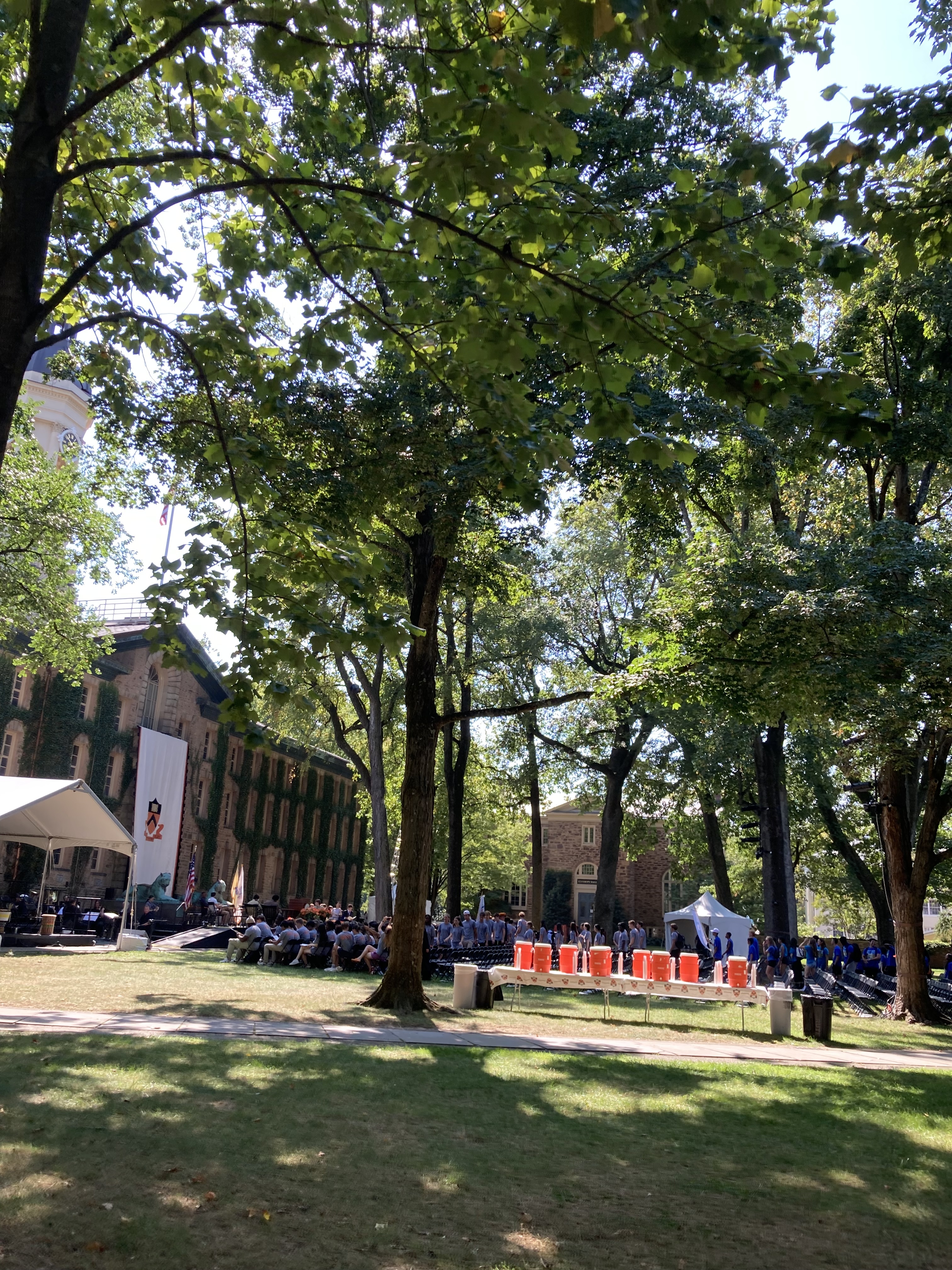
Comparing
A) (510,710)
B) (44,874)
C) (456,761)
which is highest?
(456,761)

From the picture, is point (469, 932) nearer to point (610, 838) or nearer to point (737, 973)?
point (610, 838)

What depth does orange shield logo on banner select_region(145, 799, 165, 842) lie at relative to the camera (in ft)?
124

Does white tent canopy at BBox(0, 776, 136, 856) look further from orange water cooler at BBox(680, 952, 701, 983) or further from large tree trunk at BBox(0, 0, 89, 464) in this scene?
large tree trunk at BBox(0, 0, 89, 464)

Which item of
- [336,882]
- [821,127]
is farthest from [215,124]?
[336,882]

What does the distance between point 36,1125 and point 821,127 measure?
7.49 metres

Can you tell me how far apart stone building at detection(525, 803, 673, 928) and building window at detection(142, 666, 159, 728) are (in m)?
33.2

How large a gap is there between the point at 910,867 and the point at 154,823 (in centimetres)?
2817

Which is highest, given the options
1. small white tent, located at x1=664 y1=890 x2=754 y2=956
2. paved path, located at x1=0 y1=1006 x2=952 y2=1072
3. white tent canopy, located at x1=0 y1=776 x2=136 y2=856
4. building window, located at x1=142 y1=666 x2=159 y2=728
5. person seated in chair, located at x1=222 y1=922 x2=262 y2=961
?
building window, located at x1=142 y1=666 x2=159 y2=728

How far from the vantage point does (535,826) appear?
4072cm

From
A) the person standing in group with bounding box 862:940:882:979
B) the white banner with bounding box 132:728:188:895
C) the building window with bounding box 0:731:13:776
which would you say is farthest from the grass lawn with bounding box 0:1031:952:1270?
the white banner with bounding box 132:728:188:895

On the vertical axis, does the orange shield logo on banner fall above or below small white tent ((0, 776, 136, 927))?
above

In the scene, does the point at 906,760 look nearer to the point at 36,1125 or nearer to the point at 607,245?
the point at 607,245

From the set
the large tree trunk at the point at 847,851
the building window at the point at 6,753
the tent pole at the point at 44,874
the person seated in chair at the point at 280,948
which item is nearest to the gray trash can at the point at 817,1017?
the person seated in chair at the point at 280,948

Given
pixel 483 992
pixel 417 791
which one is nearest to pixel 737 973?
pixel 483 992
